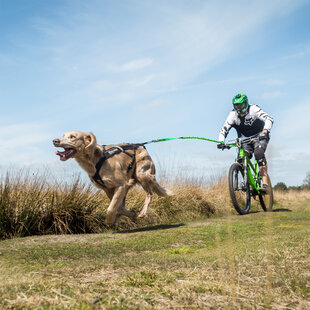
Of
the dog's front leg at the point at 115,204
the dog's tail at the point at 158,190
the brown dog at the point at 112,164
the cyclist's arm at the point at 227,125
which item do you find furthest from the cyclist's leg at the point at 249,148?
the dog's front leg at the point at 115,204

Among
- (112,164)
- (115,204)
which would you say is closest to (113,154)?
(112,164)

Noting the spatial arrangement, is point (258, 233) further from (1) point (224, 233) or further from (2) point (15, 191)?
(2) point (15, 191)

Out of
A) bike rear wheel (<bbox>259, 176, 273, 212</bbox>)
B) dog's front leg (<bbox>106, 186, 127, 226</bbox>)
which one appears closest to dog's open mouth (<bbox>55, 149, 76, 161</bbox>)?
dog's front leg (<bbox>106, 186, 127, 226</bbox>)

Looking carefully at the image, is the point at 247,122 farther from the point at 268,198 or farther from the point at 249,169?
the point at 268,198

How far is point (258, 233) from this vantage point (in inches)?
254

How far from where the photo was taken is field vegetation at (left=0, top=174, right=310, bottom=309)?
8.14 feet

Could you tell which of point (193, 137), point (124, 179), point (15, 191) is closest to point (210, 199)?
point (193, 137)

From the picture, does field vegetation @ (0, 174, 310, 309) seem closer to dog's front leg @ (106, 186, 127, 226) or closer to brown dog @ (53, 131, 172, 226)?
dog's front leg @ (106, 186, 127, 226)

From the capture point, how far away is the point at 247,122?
10.1 meters

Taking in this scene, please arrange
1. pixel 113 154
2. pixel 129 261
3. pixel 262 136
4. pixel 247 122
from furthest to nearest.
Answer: pixel 247 122 → pixel 262 136 → pixel 113 154 → pixel 129 261

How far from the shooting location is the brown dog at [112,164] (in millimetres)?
6742

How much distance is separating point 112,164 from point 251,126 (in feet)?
14.7

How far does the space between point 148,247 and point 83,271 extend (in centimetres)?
202

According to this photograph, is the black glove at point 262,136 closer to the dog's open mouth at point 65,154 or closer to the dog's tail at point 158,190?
the dog's tail at point 158,190
